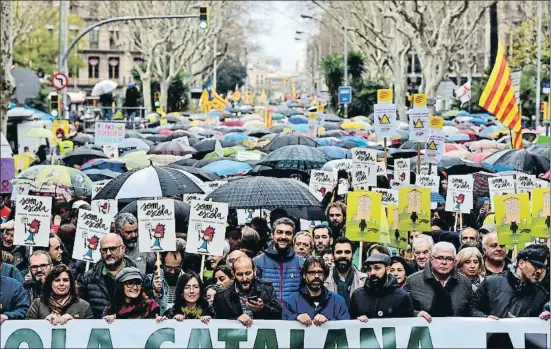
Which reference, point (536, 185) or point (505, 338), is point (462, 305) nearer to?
point (505, 338)

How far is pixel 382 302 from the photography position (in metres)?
8.07

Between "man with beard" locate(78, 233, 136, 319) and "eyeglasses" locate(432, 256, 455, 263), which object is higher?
"eyeglasses" locate(432, 256, 455, 263)

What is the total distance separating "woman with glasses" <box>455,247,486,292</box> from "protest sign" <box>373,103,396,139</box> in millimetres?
7595

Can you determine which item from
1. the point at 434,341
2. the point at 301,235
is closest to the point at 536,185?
the point at 301,235

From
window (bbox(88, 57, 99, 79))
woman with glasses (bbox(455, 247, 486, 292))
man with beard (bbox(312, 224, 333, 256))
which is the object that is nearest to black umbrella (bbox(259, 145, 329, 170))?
man with beard (bbox(312, 224, 333, 256))

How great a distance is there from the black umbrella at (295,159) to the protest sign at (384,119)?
189 centimetres

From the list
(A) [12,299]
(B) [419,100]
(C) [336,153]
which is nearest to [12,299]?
(A) [12,299]

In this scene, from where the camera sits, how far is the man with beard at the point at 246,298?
7.85 metres

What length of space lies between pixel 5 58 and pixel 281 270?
13.4 meters

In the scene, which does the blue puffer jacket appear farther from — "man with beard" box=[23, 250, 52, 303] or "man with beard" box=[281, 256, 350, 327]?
"man with beard" box=[23, 250, 52, 303]

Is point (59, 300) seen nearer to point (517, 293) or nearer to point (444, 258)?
point (444, 258)

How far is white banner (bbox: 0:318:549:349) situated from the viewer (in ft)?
24.8

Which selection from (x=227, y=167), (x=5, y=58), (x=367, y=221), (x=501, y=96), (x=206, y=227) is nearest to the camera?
(x=206, y=227)

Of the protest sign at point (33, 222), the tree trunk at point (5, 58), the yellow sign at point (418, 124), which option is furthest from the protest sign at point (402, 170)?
the tree trunk at point (5, 58)
